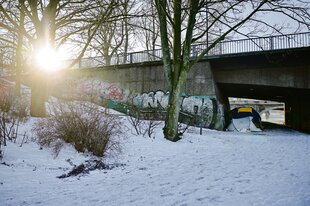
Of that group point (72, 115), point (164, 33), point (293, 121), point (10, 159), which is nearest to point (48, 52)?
point (164, 33)

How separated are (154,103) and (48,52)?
8208 mm

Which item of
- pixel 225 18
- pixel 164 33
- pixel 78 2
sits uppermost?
pixel 78 2

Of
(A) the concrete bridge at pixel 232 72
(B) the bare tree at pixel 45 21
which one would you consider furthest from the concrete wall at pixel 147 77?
(B) the bare tree at pixel 45 21

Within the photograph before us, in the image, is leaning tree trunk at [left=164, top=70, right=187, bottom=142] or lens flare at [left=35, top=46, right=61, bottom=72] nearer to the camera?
leaning tree trunk at [left=164, top=70, right=187, bottom=142]

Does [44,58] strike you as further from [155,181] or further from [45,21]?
[155,181]

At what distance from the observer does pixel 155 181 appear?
13.6ft

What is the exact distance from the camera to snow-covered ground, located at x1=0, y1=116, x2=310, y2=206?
3.19 m

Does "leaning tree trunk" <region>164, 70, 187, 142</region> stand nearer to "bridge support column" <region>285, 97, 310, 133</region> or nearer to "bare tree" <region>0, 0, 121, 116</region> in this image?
"bare tree" <region>0, 0, 121, 116</region>

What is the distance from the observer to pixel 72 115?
566cm

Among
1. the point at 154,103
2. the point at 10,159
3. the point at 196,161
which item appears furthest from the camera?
the point at 154,103

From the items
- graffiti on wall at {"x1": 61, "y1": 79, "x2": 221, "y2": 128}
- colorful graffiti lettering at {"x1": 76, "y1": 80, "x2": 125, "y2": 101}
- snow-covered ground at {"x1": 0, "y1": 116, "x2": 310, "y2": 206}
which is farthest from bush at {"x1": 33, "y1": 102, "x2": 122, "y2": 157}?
colorful graffiti lettering at {"x1": 76, "y1": 80, "x2": 125, "y2": 101}

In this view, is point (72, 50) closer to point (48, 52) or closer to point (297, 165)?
point (48, 52)

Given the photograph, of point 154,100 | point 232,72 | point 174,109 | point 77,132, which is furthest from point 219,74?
point 77,132

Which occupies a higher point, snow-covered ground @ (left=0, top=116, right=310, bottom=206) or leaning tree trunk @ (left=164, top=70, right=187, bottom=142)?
leaning tree trunk @ (left=164, top=70, right=187, bottom=142)
